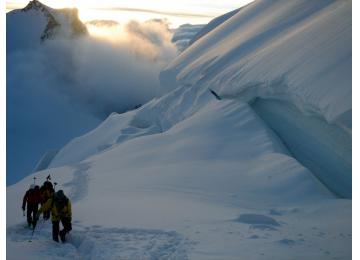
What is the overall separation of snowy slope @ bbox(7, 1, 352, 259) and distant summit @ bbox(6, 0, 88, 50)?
85.7 metres

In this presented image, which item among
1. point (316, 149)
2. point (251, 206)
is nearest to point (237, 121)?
point (316, 149)

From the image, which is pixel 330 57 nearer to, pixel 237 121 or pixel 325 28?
pixel 325 28

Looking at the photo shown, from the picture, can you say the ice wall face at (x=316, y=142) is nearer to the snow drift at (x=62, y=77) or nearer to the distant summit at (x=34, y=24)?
the snow drift at (x=62, y=77)

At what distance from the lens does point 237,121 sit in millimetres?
15531

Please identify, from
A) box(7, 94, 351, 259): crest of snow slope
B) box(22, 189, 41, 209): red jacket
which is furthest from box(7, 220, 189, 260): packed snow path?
box(22, 189, 41, 209): red jacket

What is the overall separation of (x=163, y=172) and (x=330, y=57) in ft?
18.4

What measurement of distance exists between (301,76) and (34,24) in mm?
102777

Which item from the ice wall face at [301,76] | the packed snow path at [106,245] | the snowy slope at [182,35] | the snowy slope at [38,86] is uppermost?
the snowy slope at [182,35]

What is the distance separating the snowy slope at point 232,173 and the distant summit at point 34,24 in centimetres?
8566

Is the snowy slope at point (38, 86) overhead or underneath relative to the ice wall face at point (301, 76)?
overhead

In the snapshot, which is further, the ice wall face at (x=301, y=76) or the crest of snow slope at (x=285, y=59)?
the crest of snow slope at (x=285, y=59)

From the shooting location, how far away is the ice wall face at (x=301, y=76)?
12578 mm

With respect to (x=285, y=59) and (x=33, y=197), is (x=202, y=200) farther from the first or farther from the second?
(x=285, y=59)

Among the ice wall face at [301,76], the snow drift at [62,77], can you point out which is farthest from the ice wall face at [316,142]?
the snow drift at [62,77]
